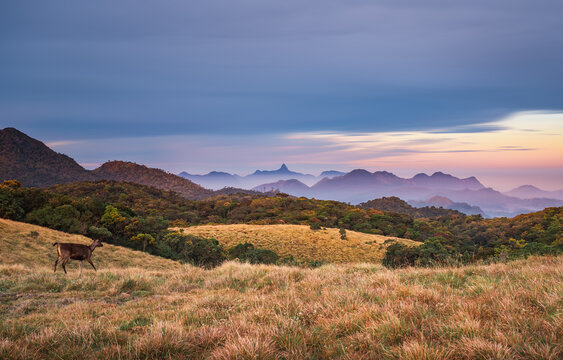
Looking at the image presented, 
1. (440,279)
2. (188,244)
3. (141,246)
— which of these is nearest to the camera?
(440,279)

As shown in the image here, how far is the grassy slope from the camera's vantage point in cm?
3581

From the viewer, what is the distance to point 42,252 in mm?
16922

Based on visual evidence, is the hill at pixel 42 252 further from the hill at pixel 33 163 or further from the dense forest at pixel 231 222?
the hill at pixel 33 163

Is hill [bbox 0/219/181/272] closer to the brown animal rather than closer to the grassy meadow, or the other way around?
the brown animal

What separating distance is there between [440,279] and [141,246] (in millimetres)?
28602

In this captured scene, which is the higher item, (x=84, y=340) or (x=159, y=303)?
(x=84, y=340)

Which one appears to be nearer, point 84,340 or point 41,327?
point 84,340

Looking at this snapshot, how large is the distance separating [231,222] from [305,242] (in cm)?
2723

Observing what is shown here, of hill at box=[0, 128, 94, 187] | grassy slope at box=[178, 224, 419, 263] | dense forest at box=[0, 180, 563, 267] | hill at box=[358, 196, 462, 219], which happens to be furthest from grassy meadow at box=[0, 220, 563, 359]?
hill at box=[0, 128, 94, 187]

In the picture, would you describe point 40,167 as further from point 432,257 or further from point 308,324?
point 308,324

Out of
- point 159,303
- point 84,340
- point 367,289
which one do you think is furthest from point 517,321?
point 159,303

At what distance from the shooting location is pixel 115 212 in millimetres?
29984

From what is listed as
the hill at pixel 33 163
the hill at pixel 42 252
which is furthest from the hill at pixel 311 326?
the hill at pixel 33 163

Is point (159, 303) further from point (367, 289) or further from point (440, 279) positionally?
point (440, 279)
